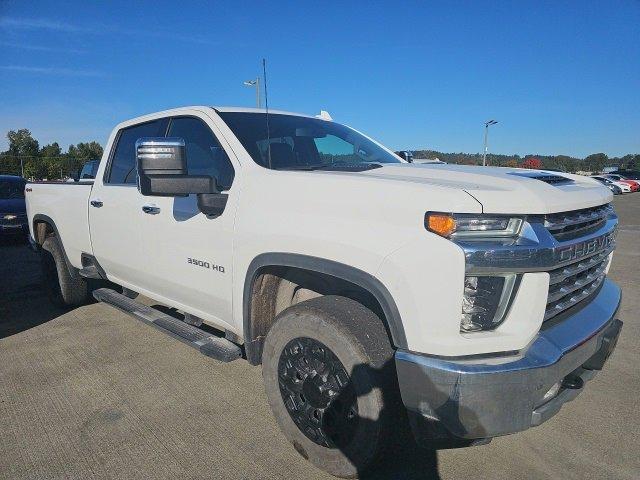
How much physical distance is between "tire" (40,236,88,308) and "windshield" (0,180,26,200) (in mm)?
7537

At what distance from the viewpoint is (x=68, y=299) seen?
5.12 m

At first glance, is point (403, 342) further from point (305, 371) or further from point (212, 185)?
point (212, 185)

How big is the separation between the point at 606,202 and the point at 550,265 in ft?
3.33

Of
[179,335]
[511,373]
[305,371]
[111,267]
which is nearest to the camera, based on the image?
[511,373]

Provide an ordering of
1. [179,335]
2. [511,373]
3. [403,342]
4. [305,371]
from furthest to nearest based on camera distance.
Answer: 1. [179,335]
2. [305,371]
3. [403,342]
4. [511,373]

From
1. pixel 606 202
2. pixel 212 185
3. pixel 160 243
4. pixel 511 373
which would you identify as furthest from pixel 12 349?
pixel 606 202

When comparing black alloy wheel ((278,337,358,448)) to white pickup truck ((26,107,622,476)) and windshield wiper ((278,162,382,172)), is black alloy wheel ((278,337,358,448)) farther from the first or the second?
windshield wiper ((278,162,382,172))

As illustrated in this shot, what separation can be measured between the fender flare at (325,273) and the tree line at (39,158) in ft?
124

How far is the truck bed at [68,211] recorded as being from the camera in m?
4.42

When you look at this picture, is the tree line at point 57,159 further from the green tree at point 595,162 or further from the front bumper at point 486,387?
the front bumper at point 486,387

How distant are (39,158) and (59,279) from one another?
233 ft

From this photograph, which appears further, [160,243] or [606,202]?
[160,243]

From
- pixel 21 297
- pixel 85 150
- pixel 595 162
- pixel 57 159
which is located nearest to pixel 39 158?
pixel 57 159

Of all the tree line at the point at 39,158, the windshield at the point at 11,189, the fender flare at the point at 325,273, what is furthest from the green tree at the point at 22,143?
the fender flare at the point at 325,273
